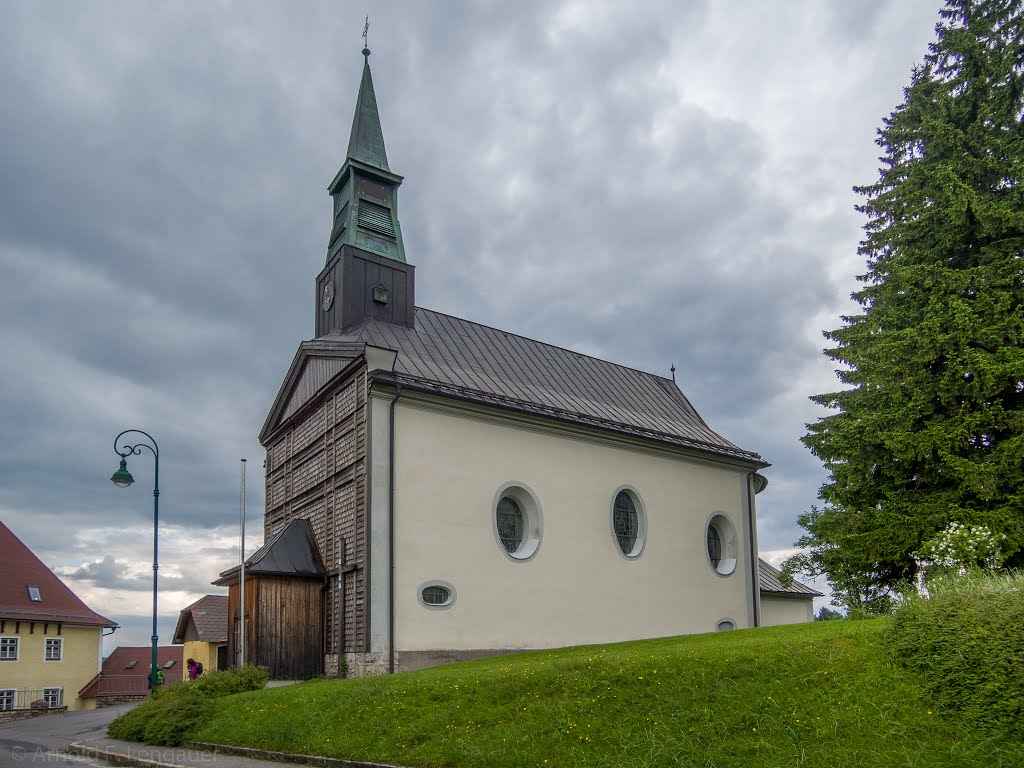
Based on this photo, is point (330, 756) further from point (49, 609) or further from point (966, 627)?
point (49, 609)

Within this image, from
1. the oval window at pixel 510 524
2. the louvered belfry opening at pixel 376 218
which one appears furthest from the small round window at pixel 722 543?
the louvered belfry opening at pixel 376 218

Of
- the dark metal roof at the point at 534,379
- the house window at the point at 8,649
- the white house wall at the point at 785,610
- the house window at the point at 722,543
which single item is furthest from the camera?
the house window at the point at 8,649

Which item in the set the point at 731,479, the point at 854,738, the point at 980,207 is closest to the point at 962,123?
the point at 980,207

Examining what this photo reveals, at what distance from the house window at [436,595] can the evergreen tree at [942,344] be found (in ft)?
27.5

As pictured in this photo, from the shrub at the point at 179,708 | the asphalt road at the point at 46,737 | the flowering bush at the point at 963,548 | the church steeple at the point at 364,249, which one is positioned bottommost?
the asphalt road at the point at 46,737

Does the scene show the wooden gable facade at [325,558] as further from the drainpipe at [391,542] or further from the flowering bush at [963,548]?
the flowering bush at [963,548]

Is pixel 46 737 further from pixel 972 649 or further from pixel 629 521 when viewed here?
pixel 972 649

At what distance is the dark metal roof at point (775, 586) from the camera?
30.5 metres

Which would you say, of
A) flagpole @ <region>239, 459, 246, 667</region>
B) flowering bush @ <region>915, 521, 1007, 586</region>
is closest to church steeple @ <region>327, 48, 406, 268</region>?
flagpole @ <region>239, 459, 246, 667</region>

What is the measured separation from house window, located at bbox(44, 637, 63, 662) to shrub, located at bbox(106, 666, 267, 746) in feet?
74.7

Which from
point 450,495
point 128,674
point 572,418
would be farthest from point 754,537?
point 128,674

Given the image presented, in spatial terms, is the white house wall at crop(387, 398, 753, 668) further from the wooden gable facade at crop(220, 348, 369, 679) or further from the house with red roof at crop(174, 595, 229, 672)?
the house with red roof at crop(174, 595, 229, 672)

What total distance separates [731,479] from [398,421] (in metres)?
13.3

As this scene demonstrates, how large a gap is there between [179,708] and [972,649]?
13.0 metres
